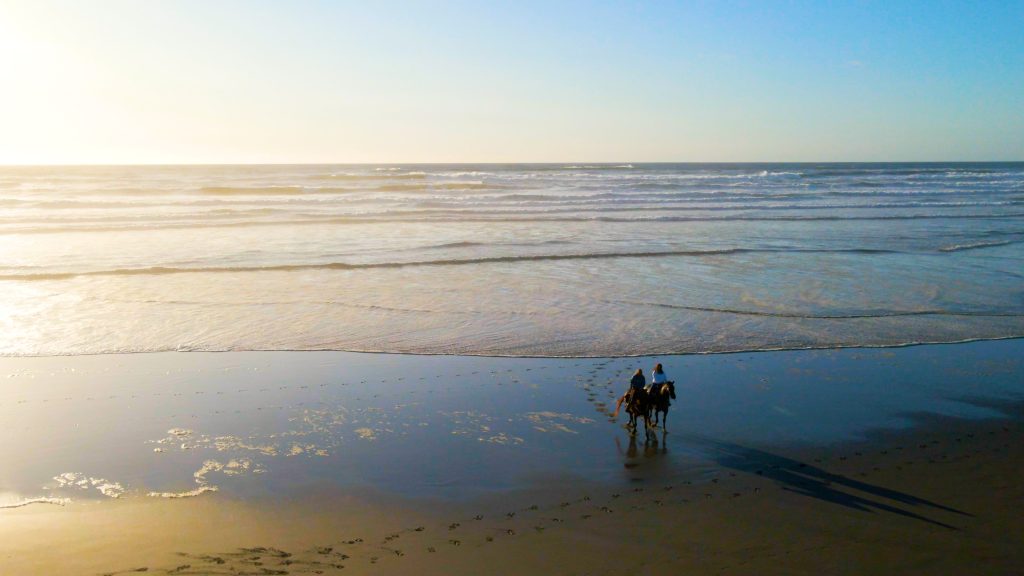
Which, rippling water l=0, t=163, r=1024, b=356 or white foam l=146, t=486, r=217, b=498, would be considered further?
rippling water l=0, t=163, r=1024, b=356

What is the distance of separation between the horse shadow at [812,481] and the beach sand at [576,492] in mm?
→ 34

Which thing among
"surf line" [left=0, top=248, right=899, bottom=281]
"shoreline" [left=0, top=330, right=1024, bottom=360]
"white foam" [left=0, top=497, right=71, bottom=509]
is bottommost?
"white foam" [left=0, top=497, right=71, bottom=509]

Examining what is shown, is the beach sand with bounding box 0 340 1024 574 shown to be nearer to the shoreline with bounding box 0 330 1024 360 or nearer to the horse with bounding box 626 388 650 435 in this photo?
the horse with bounding box 626 388 650 435

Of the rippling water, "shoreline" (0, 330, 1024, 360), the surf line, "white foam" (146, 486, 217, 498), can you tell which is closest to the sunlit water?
"white foam" (146, 486, 217, 498)

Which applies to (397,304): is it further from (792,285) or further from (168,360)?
(792,285)

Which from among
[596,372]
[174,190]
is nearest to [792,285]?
[596,372]

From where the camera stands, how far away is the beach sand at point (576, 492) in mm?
6957

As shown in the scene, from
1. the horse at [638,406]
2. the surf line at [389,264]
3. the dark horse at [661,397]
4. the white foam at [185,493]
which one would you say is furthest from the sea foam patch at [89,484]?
the surf line at [389,264]

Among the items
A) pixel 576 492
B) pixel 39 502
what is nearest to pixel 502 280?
pixel 576 492

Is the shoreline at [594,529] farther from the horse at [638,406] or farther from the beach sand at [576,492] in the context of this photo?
the horse at [638,406]

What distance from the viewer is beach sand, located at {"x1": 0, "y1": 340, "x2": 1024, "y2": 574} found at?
6.96 metres

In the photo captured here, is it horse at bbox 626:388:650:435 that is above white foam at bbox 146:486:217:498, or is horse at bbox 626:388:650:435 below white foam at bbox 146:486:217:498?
above

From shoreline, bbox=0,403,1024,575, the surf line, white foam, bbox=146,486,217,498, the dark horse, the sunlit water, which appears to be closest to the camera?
shoreline, bbox=0,403,1024,575

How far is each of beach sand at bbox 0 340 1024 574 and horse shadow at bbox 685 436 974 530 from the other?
0.03 m
